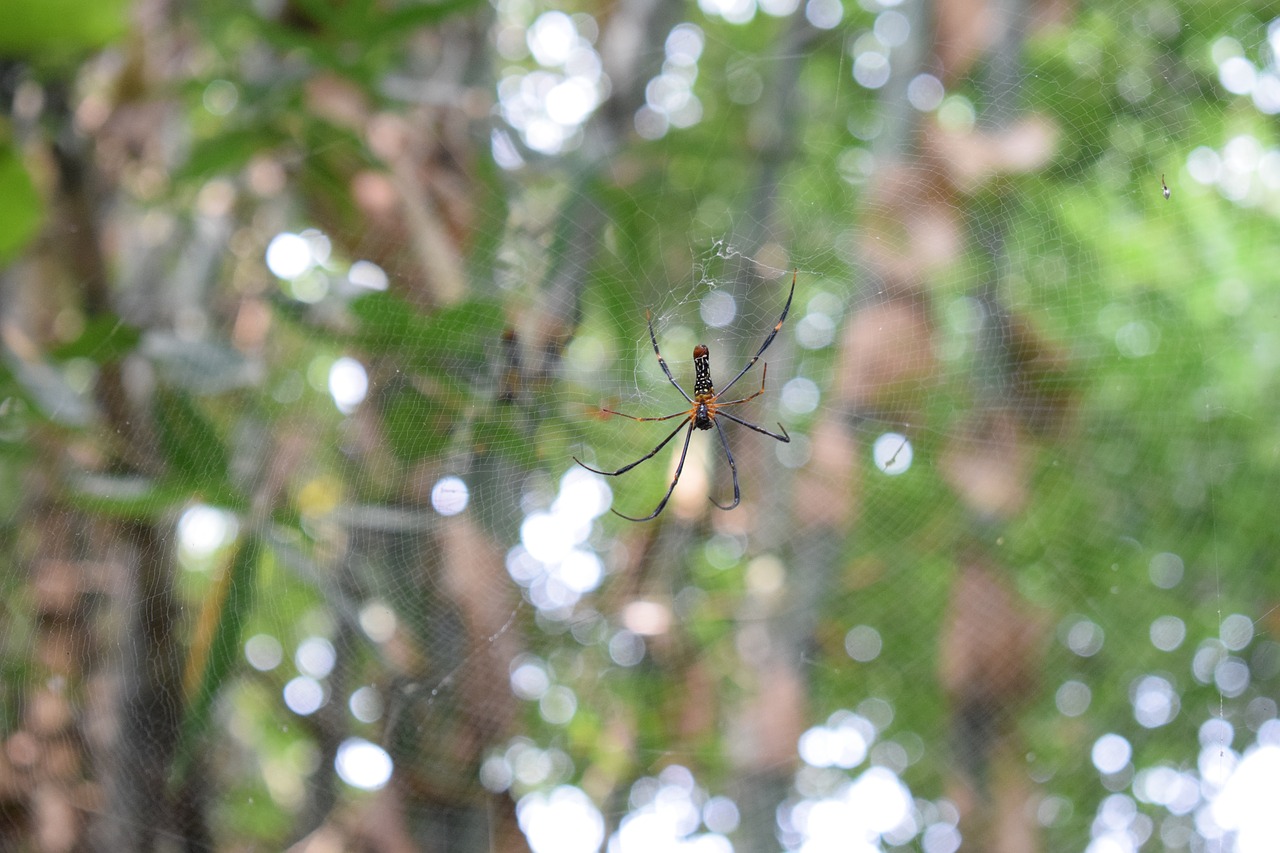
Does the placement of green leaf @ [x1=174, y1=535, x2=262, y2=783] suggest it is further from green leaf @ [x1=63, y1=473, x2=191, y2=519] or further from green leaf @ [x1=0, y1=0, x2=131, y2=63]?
green leaf @ [x1=0, y1=0, x2=131, y2=63]

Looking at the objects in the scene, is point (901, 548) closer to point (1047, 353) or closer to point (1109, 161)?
point (1047, 353)

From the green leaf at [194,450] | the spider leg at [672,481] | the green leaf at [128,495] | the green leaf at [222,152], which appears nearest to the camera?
the green leaf at [128,495]

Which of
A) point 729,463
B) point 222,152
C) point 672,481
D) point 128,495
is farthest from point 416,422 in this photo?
point 729,463

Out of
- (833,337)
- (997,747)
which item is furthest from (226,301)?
(997,747)

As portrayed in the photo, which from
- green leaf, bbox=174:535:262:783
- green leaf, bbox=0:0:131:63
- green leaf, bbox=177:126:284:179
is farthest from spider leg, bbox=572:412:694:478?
green leaf, bbox=0:0:131:63

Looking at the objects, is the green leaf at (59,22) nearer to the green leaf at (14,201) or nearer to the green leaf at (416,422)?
the green leaf at (14,201)

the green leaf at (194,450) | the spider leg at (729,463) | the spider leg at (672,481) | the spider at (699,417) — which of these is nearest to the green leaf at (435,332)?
the green leaf at (194,450)

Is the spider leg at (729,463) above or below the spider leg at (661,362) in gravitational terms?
below

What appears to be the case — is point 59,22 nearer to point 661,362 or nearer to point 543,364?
point 543,364
